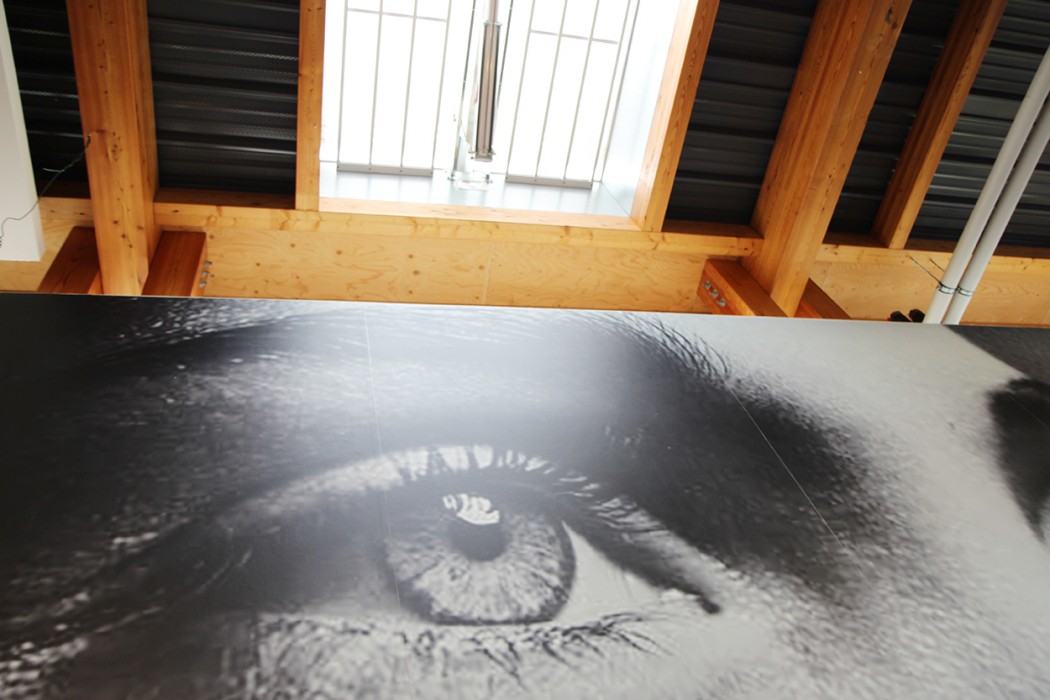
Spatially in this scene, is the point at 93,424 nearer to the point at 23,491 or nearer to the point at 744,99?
the point at 23,491

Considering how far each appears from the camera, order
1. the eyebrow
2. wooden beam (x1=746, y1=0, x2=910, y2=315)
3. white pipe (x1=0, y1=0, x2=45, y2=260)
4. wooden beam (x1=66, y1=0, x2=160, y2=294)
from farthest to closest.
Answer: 1. wooden beam (x1=746, y1=0, x2=910, y2=315)
2. wooden beam (x1=66, y1=0, x2=160, y2=294)
3. white pipe (x1=0, y1=0, x2=45, y2=260)
4. the eyebrow

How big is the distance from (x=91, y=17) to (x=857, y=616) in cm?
303

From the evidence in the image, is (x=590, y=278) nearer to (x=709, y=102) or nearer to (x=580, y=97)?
(x=580, y=97)

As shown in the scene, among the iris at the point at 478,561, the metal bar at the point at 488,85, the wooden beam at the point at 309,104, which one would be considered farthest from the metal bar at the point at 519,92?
the iris at the point at 478,561

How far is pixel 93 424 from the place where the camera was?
1.17 m

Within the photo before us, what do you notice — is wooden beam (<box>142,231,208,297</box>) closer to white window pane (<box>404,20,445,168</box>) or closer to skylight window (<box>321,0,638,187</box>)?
skylight window (<box>321,0,638,187</box>)

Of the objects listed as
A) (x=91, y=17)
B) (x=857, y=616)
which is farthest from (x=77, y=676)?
(x=91, y=17)

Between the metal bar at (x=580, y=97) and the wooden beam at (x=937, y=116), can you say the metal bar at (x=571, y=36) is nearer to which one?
the metal bar at (x=580, y=97)

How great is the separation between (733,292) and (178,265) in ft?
8.60

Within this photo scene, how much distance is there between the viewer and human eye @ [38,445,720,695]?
0.91 meters

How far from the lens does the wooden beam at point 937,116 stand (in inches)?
151

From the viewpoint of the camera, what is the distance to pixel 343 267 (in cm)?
407

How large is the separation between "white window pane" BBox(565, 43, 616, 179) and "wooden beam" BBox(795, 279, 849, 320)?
137 cm

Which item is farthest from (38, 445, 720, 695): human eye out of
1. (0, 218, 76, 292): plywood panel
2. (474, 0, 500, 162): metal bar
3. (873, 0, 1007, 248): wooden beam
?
(873, 0, 1007, 248): wooden beam
